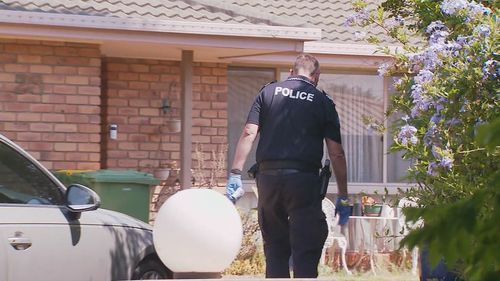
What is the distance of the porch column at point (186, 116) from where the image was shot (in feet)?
36.9

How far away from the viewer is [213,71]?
12766 millimetres

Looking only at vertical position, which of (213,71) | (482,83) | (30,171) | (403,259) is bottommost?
(403,259)

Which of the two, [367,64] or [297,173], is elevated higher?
[367,64]

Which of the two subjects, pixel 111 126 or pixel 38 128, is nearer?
pixel 38 128

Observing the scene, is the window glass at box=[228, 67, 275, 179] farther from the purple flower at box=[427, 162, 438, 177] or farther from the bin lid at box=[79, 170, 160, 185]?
the purple flower at box=[427, 162, 438, 177]

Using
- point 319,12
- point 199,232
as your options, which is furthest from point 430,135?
point 319,12

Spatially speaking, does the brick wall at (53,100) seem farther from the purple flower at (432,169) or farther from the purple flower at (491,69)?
the purple flower at (491,69)

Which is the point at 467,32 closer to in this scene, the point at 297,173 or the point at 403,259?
the point at 297,173

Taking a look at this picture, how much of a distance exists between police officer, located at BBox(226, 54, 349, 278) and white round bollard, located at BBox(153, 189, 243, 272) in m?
1.08

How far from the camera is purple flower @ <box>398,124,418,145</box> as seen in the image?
235 inches

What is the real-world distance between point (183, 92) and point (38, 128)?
1608 millimetres

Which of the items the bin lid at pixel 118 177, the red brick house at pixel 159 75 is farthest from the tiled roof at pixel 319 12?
the bin lid at pixel 118 177

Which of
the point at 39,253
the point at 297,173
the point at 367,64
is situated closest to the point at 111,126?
the point at 367,64

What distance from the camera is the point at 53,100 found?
1086 cm
